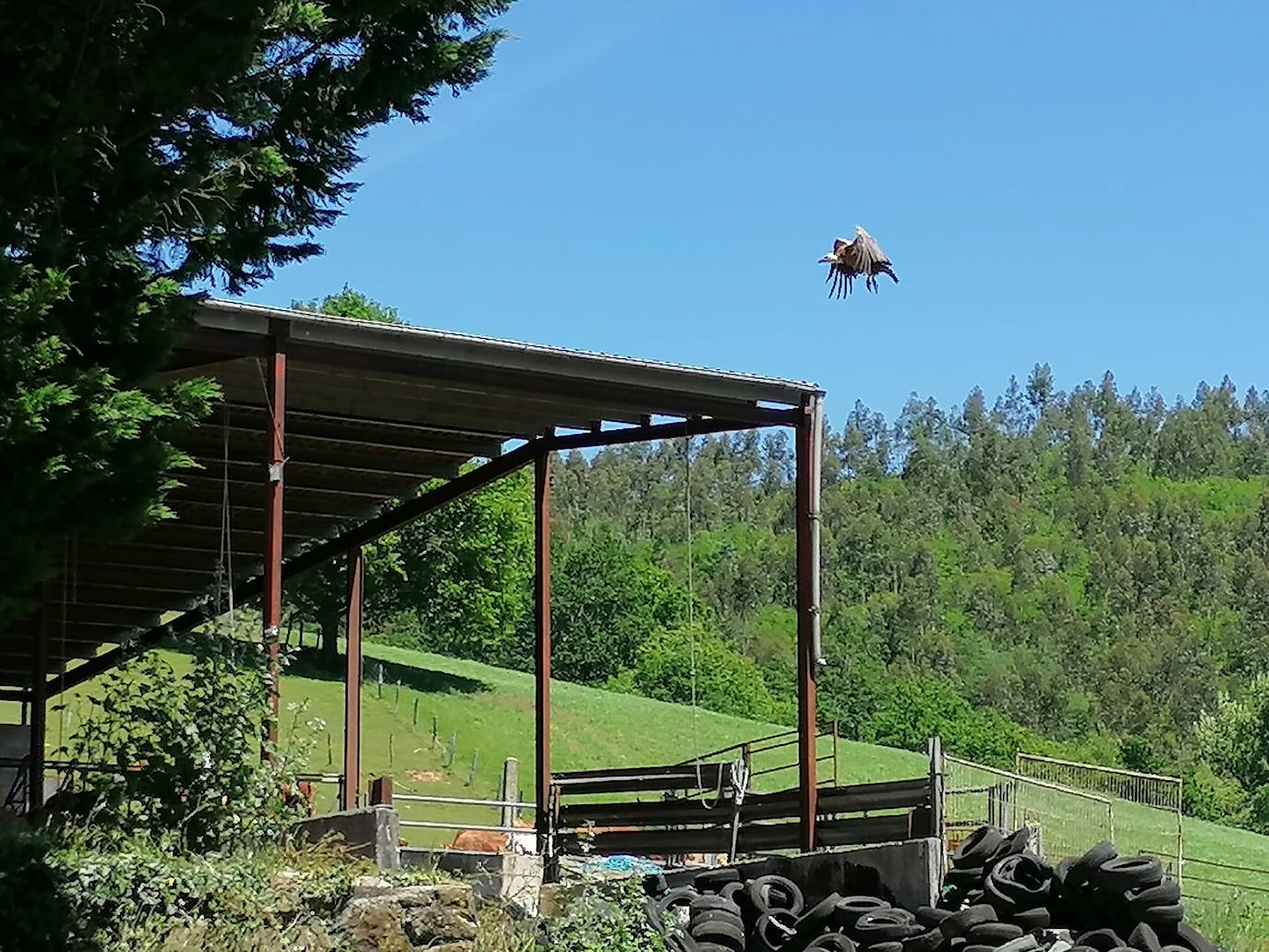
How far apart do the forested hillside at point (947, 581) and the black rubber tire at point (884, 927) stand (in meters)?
39.3

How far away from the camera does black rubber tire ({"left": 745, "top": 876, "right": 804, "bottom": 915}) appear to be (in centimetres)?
1605

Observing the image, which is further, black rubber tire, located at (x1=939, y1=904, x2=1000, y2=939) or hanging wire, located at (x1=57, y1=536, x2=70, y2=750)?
hanging wire, located at (x1=57, y1=536, x2=70, y2=750)

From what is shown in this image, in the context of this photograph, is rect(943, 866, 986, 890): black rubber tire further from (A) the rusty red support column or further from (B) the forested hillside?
(B) the forested hillside

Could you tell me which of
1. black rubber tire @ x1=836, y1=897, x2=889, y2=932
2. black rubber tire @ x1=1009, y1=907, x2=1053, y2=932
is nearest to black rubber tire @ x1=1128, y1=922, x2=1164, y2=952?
black rubber tire @ x1=1009, y1=907, x2=1053, y2=932

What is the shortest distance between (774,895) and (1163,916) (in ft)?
10.8

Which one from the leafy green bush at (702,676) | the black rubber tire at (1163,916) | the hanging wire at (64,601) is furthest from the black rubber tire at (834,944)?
the leafy green bush at (702,676)

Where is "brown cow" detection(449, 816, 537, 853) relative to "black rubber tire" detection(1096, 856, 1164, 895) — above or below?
below

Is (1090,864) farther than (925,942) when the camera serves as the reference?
Yes

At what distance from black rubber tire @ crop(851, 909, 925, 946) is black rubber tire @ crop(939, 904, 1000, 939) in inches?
10.1

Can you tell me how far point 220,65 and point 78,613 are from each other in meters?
14.7

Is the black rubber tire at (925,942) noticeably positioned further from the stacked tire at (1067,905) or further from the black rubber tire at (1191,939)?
the black rubber tire at (1191,939)

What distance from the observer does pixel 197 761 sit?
13.5m

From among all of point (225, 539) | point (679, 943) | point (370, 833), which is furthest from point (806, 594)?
point (225, 539)

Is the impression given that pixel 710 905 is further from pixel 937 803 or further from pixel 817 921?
pixel 937 803
